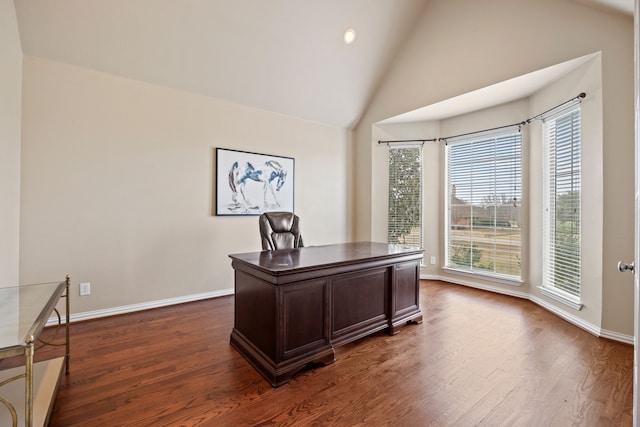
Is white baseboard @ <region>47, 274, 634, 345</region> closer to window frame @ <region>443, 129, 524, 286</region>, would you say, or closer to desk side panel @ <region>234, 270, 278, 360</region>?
window frame @ <region>443, 129, 524, 286</region>

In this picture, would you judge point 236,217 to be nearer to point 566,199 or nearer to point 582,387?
point 582,387

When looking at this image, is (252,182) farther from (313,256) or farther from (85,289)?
(85,289)

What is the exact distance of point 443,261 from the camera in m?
4.51

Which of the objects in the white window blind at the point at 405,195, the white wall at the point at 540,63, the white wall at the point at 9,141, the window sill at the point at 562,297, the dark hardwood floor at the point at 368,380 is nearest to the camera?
the dark hardwood floor at the point at 368,380

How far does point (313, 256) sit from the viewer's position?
235 centimetres

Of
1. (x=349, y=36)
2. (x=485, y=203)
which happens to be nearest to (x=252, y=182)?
(x=349, y=36)

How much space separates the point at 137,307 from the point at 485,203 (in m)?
4.53

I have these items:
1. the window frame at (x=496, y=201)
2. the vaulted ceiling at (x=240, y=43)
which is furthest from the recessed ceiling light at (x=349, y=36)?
the window frame at (x=496, y=201)

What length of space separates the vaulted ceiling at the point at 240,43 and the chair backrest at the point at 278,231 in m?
1.73

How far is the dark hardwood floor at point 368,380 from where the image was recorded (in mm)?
1533

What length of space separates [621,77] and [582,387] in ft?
8.10

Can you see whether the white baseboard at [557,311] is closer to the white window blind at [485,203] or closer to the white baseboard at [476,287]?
the white baseboard at [476,287]

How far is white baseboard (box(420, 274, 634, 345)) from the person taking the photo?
242 cm

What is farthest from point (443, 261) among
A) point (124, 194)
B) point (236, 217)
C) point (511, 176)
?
point (124, 194)
